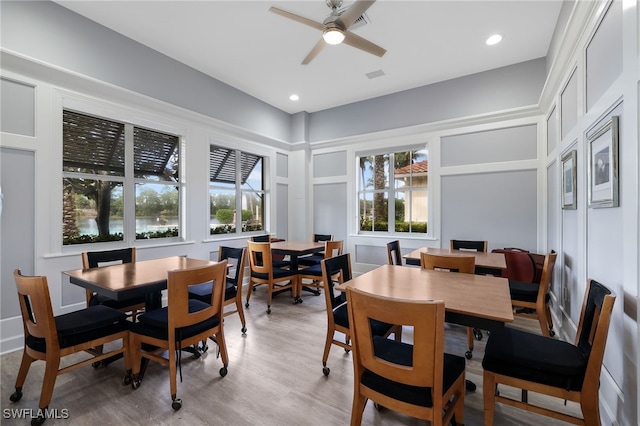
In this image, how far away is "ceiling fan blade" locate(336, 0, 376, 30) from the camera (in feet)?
7.61

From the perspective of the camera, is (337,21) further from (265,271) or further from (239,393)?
(239,393)

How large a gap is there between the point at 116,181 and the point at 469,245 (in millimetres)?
4727

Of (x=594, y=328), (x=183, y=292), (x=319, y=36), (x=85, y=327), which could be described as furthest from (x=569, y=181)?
(x=85, y=327)

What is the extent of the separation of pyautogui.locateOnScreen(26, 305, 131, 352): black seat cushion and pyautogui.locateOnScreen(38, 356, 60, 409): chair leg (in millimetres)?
94

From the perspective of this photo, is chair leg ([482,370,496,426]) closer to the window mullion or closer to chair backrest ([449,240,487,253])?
chair backrest ([449,240,487,253])

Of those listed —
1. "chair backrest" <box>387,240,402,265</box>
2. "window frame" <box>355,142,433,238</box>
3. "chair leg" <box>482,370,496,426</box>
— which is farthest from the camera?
"window frame" <box>355,142,433,238</box>

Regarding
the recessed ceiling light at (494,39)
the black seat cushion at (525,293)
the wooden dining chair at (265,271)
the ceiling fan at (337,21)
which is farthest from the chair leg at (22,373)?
the recessed ceiling light at (494,39)

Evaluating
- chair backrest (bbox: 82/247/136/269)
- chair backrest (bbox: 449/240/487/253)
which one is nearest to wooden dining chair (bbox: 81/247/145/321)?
chair backrest (bbox: 82/247/136/269)

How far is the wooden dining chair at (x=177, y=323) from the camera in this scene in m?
1.90

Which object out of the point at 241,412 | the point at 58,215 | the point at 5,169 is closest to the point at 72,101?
the point at 5,169

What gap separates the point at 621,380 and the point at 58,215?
475 centimetres

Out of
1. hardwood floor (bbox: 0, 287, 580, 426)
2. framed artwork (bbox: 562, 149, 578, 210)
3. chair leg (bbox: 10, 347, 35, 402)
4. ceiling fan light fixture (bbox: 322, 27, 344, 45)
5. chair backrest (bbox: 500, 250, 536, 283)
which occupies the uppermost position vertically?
ceiling fan light fixture (bbox: 322, 27, 344, 45)

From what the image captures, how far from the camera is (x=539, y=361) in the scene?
1.47 m

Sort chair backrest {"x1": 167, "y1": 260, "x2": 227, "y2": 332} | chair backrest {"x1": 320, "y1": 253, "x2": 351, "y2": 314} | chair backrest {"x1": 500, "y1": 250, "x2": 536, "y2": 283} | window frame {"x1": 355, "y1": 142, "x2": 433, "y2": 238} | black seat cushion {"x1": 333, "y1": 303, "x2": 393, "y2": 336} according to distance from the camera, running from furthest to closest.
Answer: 1. window frame {"x1": 355, "y1": 142, "x2": 433, "y2": 238}
2. chair backrest {"x1": 500, "y1": 250, "x2": 536, "y2": 283}
3. chair backrest {"x1": 320, "y1": 253, "x2": 351, "y2": 314}
4. black seat cushion {"x1": 333, "y1": 303, "x2": 393, "y2": 336}
5. chair backrest {"x1": 167, "y1": 260, "x2": 227, "y2": 332}
